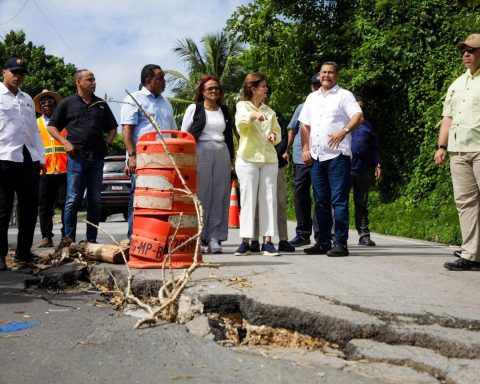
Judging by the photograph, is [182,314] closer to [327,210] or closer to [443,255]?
[327,210]

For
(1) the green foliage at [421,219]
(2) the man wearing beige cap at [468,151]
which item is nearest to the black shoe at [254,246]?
(2) the man wearing beige cap at [468,151]

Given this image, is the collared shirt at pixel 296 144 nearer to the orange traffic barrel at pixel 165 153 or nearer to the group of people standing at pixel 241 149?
the group of people standing at pixel 241 149

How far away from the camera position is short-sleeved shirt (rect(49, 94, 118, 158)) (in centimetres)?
769

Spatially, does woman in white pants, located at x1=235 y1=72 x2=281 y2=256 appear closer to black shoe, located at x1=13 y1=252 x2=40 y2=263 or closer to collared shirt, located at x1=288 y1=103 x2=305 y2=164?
collared shirt, located at x1=288 y1=103 x2=305 y2=164

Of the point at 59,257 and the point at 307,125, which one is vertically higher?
the point at 307,125

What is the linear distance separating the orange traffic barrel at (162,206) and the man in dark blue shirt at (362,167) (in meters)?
3.50

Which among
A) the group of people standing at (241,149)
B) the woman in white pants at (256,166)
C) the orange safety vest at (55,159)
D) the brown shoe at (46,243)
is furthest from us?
the orange safety vest at (55,159)

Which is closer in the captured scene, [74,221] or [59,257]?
[59,257]

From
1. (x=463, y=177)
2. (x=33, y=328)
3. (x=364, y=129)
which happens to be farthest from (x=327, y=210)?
(x=33, y=328)

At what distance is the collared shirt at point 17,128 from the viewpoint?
639 centimetres

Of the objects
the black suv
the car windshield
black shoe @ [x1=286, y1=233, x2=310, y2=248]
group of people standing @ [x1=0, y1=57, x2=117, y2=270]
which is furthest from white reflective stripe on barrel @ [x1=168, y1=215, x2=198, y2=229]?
the car windshield

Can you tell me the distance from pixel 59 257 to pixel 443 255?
3.98m

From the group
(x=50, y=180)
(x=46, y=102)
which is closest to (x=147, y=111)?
(x=50, y=180)

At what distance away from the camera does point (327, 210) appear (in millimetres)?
7195
